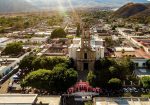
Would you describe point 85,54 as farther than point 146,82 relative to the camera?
Yes

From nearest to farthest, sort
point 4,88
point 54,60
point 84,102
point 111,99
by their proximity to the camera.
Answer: point 111,99 < point 84,102 < point 4,88 < point 54,60

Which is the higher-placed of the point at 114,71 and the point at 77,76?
the point at 114,71

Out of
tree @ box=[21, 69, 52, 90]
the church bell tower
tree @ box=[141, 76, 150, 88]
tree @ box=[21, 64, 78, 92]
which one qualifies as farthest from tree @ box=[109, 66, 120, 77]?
tree @ box=[21, 69, 52, 90]

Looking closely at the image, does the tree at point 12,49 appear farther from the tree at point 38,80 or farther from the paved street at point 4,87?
the tree at point 38,80

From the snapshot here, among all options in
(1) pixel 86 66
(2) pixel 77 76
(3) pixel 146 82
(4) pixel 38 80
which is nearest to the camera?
(4) pixel 38 80

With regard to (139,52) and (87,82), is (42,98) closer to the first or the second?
(87,82)

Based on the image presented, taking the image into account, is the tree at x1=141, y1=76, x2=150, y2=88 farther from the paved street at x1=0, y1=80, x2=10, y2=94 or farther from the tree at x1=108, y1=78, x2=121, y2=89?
the paved street at x1=0, y1=80, x2=10, y2=94

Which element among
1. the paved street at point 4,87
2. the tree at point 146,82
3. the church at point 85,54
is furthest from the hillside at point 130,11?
the paved street at point 4,87

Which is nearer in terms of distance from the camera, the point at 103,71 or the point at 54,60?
the point at 103,71

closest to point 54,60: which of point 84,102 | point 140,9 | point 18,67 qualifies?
point 18,67

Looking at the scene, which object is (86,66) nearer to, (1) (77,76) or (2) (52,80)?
(1) (77,76)

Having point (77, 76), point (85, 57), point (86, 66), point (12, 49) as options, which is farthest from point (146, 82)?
Answer: point (12, 49)
